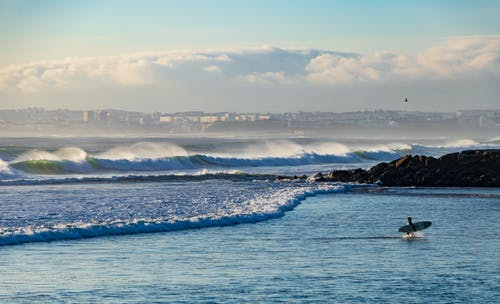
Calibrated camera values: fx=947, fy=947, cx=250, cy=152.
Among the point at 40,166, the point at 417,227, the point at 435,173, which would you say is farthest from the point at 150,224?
the point at 40,166

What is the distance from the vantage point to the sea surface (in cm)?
1525

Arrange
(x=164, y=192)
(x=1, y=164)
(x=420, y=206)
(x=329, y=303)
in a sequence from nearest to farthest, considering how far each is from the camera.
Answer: (x=329, y=303), (x=420, y=206), (x=164, y=192), (x=1, y=164)

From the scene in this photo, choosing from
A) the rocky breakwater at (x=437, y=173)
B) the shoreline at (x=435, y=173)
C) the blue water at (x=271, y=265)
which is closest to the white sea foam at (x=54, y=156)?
the shoreline at (x=435, y=173)

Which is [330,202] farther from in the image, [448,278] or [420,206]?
[448,278]

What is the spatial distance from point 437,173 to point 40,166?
26.8 metres

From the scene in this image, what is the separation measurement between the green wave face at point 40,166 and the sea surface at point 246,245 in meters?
17.8

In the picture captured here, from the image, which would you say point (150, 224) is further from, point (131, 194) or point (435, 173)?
point (435, 173)

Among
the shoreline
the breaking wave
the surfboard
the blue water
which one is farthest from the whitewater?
the surfboard

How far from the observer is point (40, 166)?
197ft

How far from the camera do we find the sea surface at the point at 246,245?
1525 cm

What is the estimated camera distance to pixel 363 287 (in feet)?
50.9

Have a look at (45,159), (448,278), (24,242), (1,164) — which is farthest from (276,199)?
(45,159)

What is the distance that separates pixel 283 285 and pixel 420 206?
1656 centimetres

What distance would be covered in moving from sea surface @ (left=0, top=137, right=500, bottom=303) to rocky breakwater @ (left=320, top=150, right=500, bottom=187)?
2848 mm
